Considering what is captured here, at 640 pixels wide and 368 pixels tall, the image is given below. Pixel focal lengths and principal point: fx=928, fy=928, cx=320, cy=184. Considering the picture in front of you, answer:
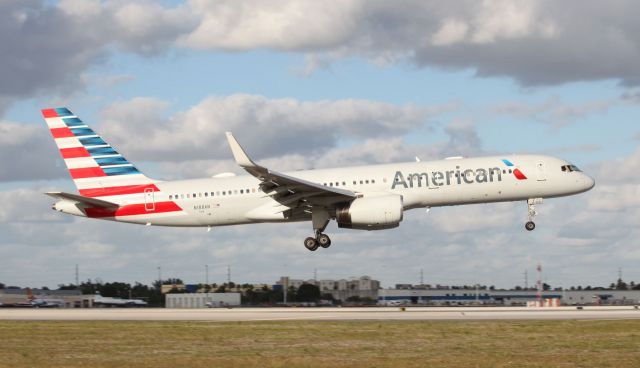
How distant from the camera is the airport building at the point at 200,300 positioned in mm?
88375

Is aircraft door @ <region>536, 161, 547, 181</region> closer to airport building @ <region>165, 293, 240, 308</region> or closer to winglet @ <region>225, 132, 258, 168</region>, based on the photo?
winglet @ <region>225, 132, 258, 168</region>

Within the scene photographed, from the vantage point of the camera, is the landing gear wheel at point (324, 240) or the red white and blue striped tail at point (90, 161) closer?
the landing gear wheel at point (324, 240)

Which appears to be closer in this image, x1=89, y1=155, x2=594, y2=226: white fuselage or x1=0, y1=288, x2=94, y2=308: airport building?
x1=89, y1=155, x2=594, y2=226: white fuselage

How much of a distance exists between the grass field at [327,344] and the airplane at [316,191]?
39.1ft

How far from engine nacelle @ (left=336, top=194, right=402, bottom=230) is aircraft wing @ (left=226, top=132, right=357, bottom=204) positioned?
73 centimetres

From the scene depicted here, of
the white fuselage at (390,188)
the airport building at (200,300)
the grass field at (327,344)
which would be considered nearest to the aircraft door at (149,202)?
the white fuselage at (390,188)

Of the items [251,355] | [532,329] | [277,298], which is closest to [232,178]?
[532,329]

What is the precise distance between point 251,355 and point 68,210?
3177 centimetres

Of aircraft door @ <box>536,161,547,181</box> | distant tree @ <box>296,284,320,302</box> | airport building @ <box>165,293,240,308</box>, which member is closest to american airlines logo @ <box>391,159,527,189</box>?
aircraft door @ <box>536,161,547,181</box>

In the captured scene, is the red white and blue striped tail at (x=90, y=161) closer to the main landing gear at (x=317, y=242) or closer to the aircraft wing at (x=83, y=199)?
the aircraft wing at (x=83, y=199)

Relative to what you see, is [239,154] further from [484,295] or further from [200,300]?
[484,295]

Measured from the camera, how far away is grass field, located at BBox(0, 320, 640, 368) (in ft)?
85.5

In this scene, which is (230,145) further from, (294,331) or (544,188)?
(544,188)

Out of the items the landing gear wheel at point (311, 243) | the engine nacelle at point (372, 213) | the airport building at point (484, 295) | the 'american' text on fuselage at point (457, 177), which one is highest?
the 'american' text on fuselage at point (457, 177)
